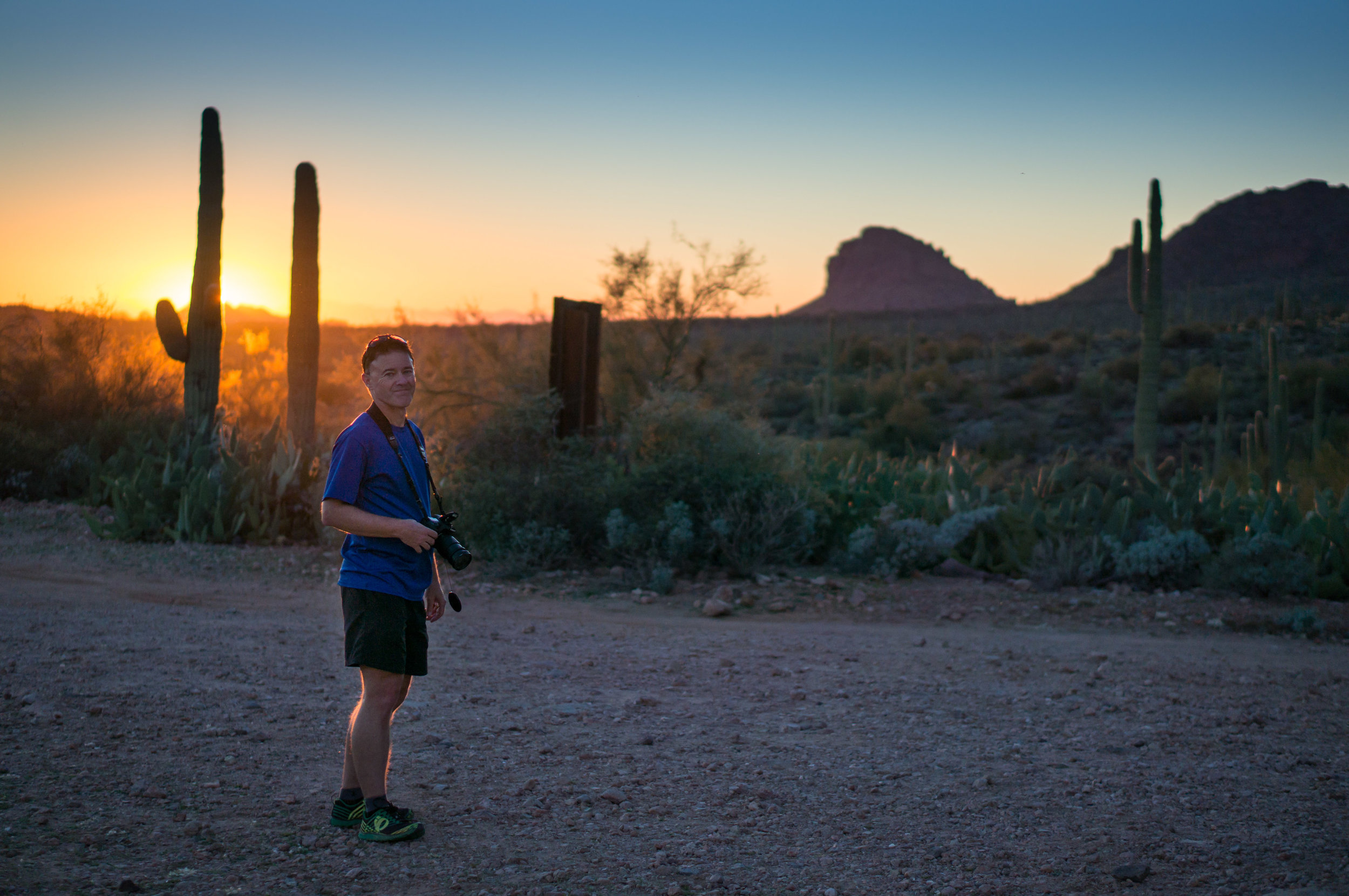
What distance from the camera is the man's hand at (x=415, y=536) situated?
3330mm

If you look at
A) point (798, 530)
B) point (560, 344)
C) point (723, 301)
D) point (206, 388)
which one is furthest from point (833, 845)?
point (723, 301)

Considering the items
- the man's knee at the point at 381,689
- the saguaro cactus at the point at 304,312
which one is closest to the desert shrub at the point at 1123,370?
the saguaro cactus at the point at 304,312

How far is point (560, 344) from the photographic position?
11844 millimetres

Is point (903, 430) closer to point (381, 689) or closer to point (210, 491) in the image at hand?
point (210, 491)

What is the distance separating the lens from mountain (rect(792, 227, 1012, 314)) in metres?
134

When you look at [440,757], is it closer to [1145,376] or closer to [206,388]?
[206,388]

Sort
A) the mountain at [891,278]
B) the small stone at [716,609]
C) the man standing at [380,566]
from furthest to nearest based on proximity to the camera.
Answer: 1. the mountain at [891,278]
2. the small stone at [716,609]
3. the man standing at [380,566]

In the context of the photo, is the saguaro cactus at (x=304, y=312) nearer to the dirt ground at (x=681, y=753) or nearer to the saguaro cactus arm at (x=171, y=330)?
the saguaro cactus arm at (x=171, y=330)

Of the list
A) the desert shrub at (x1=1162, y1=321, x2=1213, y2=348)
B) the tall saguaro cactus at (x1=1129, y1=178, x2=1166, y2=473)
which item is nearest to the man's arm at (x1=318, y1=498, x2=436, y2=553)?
the tall saguaro cactus at (x1=1129, y1=178, x2=1166, y2=473)

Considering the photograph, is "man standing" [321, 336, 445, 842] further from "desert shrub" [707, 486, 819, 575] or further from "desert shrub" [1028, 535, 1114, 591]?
"desert shrub" [1028, 535, 1114, 591]

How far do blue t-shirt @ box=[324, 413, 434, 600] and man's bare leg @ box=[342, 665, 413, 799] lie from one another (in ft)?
1.01

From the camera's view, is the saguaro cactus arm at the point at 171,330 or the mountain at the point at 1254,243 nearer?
the saguaro cactus arm at the point at 171,330

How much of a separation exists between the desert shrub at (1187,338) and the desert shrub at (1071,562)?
33504 millimetres

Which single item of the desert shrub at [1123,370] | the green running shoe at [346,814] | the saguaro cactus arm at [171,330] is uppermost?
the desert shrub at [1123,370]
